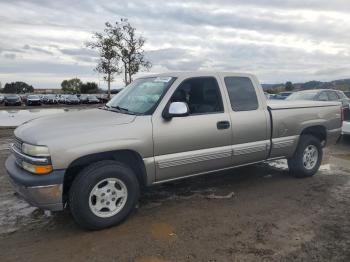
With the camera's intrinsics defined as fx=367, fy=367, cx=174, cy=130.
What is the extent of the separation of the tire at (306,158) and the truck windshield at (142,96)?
2.92 m

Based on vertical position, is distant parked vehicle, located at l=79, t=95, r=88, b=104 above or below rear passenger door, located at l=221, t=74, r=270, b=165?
below

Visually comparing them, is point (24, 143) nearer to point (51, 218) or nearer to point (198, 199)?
point (51, 218)

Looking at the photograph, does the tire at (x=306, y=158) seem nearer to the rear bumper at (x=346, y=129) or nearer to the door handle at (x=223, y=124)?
the door handle at (x=223, y=124)

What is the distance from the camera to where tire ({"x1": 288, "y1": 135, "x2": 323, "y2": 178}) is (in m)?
6.57

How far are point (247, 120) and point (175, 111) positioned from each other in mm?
1422

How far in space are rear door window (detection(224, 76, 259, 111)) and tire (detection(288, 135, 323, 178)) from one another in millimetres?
1407

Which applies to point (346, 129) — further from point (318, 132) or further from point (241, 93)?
point (241, 93)

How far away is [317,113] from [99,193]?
4.36 m

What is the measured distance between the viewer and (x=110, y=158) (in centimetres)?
459

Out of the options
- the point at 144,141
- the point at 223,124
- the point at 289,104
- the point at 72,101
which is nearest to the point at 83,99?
the point at 72,101

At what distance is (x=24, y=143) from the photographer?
417 cm

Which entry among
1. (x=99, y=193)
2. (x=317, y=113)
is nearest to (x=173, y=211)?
(x=99, y=193)

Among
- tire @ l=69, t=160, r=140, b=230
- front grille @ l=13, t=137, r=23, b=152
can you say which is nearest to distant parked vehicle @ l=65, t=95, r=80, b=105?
front grille @ l=13, t=137, r=23, b=152

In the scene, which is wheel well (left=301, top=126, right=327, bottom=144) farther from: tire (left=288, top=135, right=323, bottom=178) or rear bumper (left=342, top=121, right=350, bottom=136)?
rear bumper (left=342, top=121, right=350, bottom=136)
